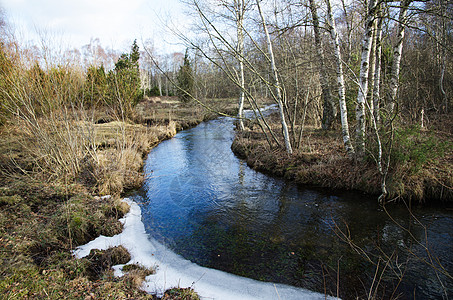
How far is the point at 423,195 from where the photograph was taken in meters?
6.32

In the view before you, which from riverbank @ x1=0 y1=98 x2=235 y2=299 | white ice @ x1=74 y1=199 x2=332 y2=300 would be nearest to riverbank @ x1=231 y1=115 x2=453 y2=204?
white ice @ x1=74 y1=199 x2=332 y2=300

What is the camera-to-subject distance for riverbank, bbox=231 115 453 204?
628 centimetres

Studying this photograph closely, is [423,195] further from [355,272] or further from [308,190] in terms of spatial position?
[355,272]

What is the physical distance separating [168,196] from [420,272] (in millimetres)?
6022

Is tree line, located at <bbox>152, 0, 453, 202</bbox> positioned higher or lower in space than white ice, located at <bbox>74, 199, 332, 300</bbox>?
higher

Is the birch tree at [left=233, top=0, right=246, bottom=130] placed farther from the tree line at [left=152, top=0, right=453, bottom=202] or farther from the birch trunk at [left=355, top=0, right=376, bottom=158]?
the birch trunk at [left=355, top=0, right=376, bottom=158]

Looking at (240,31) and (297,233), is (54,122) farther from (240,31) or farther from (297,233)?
(240,31)

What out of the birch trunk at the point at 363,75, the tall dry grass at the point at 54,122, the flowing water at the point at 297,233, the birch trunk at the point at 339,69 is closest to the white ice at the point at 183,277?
the flowing water at the point at 297,233

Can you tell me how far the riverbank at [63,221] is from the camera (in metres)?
3.25

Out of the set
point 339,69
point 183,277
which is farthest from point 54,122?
point 339,69

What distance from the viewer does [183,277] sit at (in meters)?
4.02

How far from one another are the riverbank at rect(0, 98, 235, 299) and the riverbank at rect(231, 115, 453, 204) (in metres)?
5.22

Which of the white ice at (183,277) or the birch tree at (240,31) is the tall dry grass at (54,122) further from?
the birch tree at (240,31)

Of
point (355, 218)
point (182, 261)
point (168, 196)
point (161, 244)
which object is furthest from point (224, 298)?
point (168, 196)
